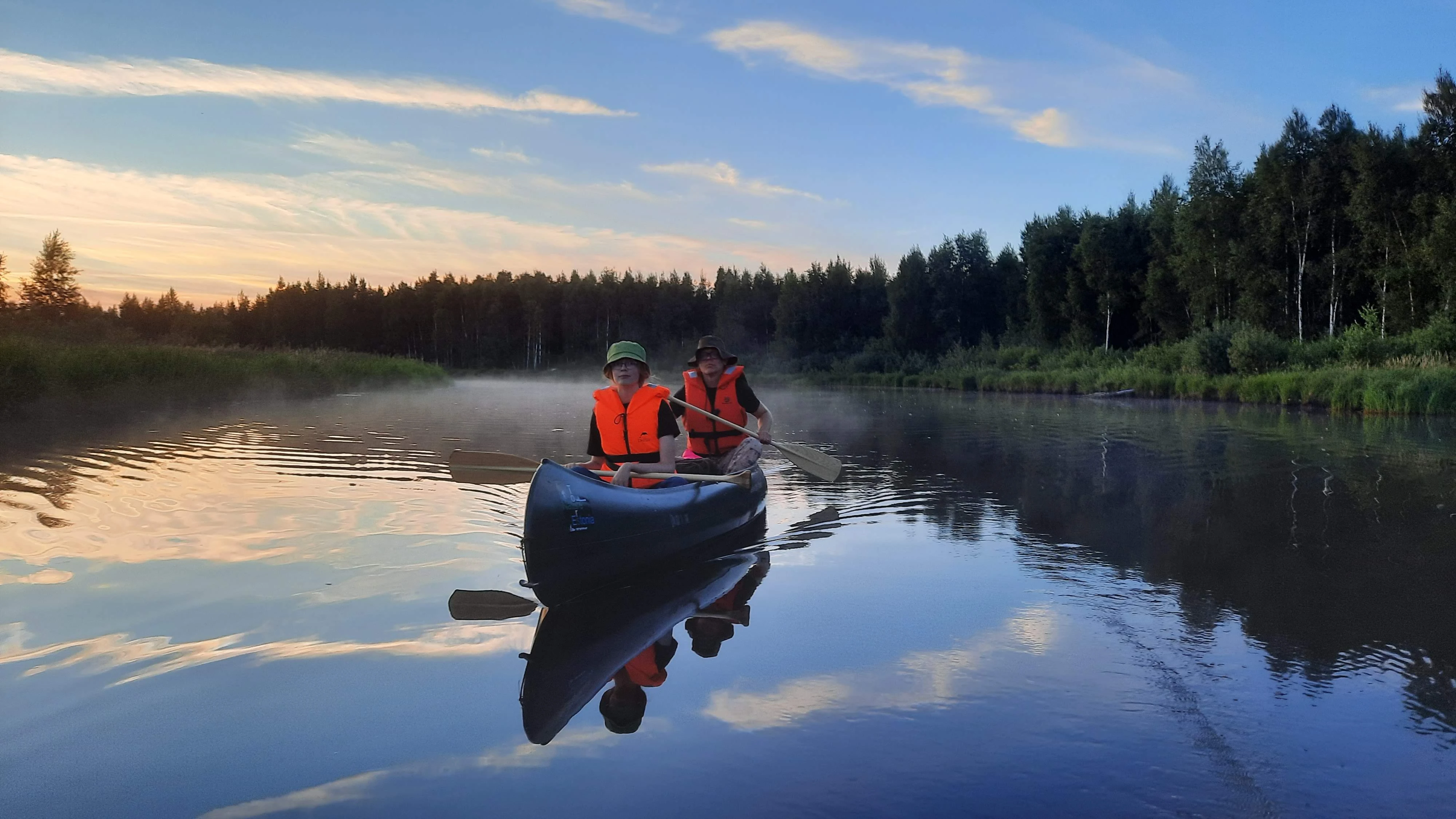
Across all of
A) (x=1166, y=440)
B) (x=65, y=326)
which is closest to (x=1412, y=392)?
(x=1166, y=440)

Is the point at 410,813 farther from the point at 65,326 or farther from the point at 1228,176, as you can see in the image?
the point at 1228,176

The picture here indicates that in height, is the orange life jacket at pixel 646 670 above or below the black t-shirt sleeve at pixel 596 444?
below

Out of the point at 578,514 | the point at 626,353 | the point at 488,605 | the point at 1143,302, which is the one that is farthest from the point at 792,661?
the point at 1143,302

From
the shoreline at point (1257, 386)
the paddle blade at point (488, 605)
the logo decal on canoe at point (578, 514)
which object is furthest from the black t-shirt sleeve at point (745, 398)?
the shoreline at point (1257, 386)

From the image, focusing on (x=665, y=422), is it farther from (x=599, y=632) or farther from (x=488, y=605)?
(x=599, y=632)

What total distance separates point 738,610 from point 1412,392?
22.4 metres

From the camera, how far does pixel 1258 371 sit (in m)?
29.7

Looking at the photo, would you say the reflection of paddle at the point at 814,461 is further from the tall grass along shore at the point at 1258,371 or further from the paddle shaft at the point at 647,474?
the tall grass along shore at the point at 1258,371

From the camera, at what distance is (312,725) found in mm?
3854

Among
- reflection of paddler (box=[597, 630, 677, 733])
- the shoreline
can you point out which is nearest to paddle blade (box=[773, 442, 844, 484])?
reflection of paddler (box=[597, 630, 677, 733])

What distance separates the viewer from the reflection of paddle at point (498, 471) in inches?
300

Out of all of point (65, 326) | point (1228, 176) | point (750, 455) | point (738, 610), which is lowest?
point (738, 610)

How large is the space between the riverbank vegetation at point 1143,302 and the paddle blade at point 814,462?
19.0 m

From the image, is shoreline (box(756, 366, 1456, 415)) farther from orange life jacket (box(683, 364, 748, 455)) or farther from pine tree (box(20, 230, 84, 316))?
pine tree (box(20, 230, 84, 316))
